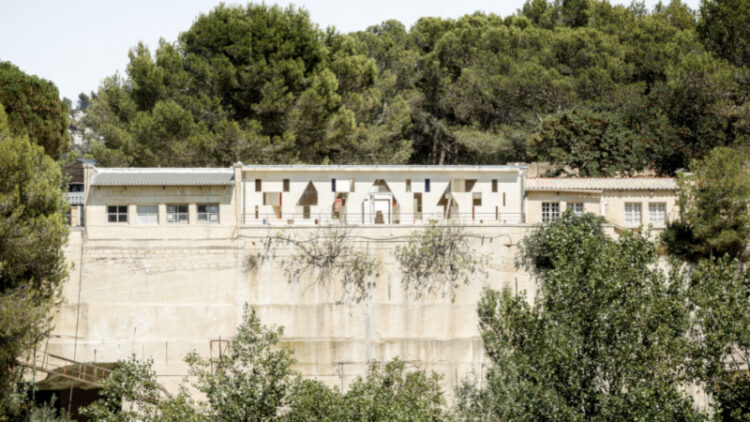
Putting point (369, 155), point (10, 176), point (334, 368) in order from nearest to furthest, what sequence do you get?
point (10, 176)
point (334, 368)
point (369, 155)

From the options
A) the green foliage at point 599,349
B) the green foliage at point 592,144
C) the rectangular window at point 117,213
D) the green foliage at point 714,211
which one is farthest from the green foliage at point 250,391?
the green foliage at point 592,144

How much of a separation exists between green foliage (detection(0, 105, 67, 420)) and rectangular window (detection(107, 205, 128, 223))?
326cm

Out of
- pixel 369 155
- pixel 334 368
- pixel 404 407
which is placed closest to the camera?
pixel 404 407

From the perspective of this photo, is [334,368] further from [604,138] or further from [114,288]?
[604,138]

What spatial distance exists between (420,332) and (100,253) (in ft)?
45.0

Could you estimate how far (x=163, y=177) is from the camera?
34.4m

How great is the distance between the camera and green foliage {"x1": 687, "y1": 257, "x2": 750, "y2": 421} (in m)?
23.3

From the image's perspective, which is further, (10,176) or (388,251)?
(388,251)

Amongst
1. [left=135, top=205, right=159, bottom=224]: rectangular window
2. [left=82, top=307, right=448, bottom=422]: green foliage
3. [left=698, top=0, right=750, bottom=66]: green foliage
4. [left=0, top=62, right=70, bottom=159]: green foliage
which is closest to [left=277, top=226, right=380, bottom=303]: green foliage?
[left=135, top=205, right=159, bottom=224]: rectangular window

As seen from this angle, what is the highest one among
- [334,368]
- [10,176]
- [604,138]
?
[604,138]

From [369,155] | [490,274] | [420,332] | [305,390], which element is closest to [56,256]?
[305,390]

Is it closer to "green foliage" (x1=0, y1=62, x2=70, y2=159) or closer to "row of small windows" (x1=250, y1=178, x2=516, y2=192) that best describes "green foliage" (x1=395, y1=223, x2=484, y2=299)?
"row of small windows" (x1=250, y1=178, x2=516, y2=192)

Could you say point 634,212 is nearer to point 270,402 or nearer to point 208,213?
point 208,213

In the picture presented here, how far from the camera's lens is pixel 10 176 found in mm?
28531
